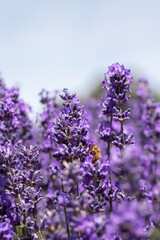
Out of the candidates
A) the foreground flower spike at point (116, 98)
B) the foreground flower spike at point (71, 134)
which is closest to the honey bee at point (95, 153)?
the foreground flower spike at point (71, 134)

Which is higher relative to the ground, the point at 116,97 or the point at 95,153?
the point at 116,97

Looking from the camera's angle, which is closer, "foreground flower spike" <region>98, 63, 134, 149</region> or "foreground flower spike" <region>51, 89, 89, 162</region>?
"foreground flower spike" <region>51, 89, 89, 162</region>

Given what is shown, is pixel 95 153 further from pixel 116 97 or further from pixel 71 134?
pixel 116 97

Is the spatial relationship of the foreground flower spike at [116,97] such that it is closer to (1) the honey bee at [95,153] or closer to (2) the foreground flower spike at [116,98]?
(2) the foreground flower spike at [116,98]

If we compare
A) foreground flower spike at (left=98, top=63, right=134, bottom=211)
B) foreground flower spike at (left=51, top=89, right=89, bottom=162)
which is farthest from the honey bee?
foreground flower spike at (left=98, top=63, right=134, bottom=211)

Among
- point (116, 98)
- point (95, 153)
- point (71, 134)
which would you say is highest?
point (116, 98)

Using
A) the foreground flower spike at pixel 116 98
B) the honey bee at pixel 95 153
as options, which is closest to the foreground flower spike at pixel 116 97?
the foreground flower spike at pixel 116 98

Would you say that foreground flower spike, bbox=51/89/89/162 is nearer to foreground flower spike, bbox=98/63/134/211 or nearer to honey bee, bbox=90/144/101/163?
honey bee, bbox=90/144/101/163

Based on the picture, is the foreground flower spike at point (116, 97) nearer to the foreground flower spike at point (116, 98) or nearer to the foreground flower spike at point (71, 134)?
the foreground flower spike at point (116, 98)

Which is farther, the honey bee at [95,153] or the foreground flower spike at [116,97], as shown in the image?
the foreground flower spike at [116,97]

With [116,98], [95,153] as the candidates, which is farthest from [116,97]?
A: [95,153]

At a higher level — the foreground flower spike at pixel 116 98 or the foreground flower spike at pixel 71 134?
the foreground flower spike at pixel 116 98
